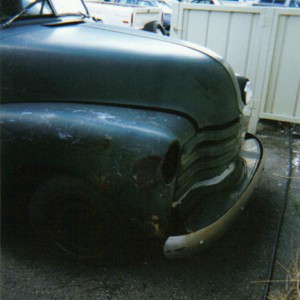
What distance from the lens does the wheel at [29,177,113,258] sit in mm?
2246

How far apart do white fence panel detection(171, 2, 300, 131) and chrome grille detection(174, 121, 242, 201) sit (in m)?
2.24

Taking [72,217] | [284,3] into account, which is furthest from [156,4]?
[72,217]

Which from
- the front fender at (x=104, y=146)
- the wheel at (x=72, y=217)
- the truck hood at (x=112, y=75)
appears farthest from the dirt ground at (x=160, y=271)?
the truck hood at (x=112, y=75)

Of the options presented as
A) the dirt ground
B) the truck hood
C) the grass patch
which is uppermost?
the truck hood

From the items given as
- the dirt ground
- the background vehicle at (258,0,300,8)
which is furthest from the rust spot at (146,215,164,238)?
the background vehicle at (258,0,300,8)

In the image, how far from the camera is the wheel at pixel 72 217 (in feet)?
7.37

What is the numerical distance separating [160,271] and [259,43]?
127 inches

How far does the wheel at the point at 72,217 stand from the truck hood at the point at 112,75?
1.71 feet

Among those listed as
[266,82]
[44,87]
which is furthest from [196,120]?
[266,82]

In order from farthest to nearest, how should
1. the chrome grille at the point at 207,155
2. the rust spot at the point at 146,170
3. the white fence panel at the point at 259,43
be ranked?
the white fence panel at the point at 259,43
the chrome grille at the point at 207,155
the rust spot at the point at 146,170

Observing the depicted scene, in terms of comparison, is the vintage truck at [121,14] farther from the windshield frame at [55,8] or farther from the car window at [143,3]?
the windshield frame at [55,8]

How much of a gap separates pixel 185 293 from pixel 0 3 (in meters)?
2.14

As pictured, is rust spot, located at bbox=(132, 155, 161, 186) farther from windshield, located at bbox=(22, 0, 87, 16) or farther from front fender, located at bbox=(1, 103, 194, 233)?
windshield, located at bbox=(22, 0, 87, 16)

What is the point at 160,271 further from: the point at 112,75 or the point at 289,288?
the point at 112,75
